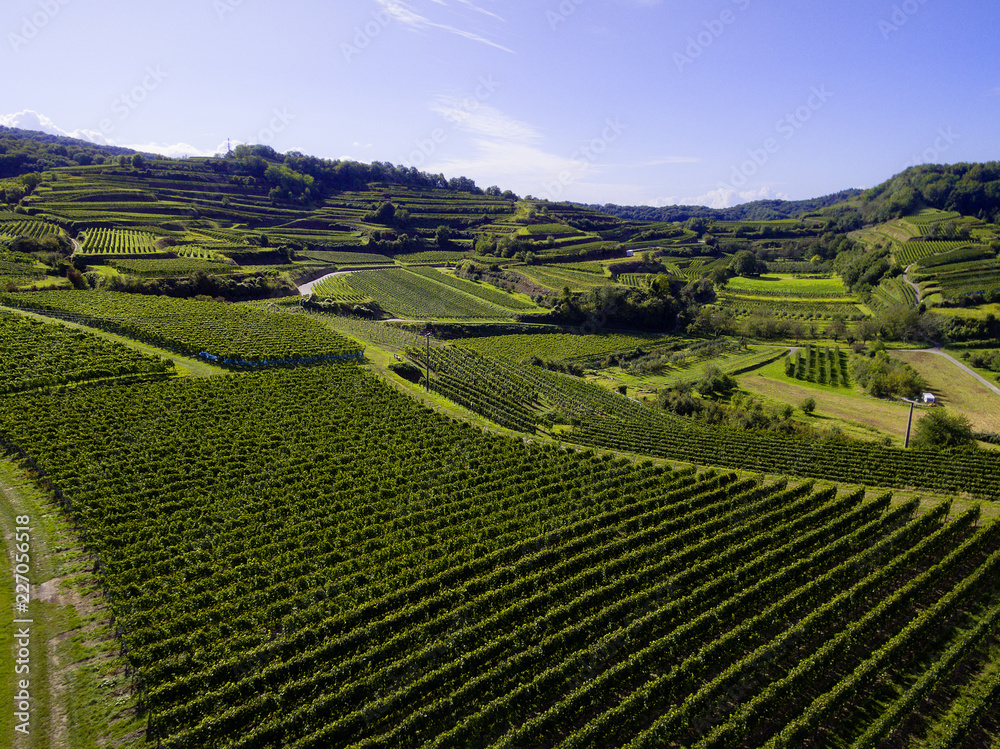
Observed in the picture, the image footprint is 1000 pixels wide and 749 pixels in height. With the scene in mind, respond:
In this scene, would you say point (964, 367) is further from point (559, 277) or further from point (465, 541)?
point (465, 541)

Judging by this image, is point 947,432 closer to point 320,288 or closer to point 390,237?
point 320,288

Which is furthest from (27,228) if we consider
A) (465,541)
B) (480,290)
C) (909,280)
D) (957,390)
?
(909,280)

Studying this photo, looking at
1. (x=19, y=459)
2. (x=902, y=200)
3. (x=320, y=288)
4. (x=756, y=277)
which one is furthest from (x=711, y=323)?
(x=902, y=200)

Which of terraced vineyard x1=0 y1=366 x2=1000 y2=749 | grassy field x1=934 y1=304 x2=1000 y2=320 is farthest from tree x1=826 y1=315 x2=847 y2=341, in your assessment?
terraced vineyard x1=0 y1=366 x2=1000 y2=749

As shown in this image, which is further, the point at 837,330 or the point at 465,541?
the point at 837,330

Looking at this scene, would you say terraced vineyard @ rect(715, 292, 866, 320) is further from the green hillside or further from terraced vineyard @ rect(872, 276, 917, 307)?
the green hillside

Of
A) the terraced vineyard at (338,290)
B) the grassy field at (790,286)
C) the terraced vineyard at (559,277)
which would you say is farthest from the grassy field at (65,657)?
the grassy field at (790,286)
